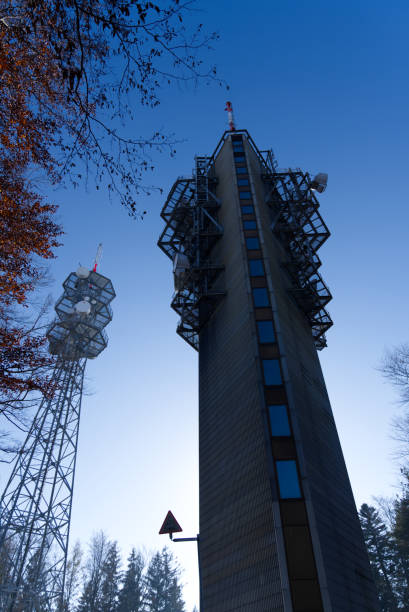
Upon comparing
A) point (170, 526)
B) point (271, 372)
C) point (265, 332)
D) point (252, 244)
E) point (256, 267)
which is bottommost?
point (170, 526)

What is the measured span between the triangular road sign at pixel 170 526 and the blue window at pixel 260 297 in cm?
1237

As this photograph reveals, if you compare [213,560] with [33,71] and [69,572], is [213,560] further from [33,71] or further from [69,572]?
[69,572]

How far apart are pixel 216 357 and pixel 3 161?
51.6ft

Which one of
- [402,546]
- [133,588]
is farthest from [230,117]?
[133,588]

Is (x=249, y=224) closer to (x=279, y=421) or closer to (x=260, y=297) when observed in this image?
(x=260, y=297)

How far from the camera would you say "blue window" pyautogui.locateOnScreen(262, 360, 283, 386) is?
1809cm

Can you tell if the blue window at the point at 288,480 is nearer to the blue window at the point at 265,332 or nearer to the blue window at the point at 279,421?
the blue window at the point at 279,421

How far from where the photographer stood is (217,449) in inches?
769

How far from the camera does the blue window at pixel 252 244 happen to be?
24.2m

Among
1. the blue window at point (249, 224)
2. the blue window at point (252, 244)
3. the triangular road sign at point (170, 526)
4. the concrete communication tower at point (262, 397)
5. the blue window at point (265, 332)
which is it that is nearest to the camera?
the triangular road sign at point (170, 526)

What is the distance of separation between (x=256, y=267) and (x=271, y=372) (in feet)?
23.5

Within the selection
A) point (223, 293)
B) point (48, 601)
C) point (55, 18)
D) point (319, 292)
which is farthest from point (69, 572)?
point (55, 18)

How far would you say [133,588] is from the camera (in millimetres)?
51281

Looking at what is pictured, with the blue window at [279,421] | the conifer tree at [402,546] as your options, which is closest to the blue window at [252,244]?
the blue window at [279,421]
